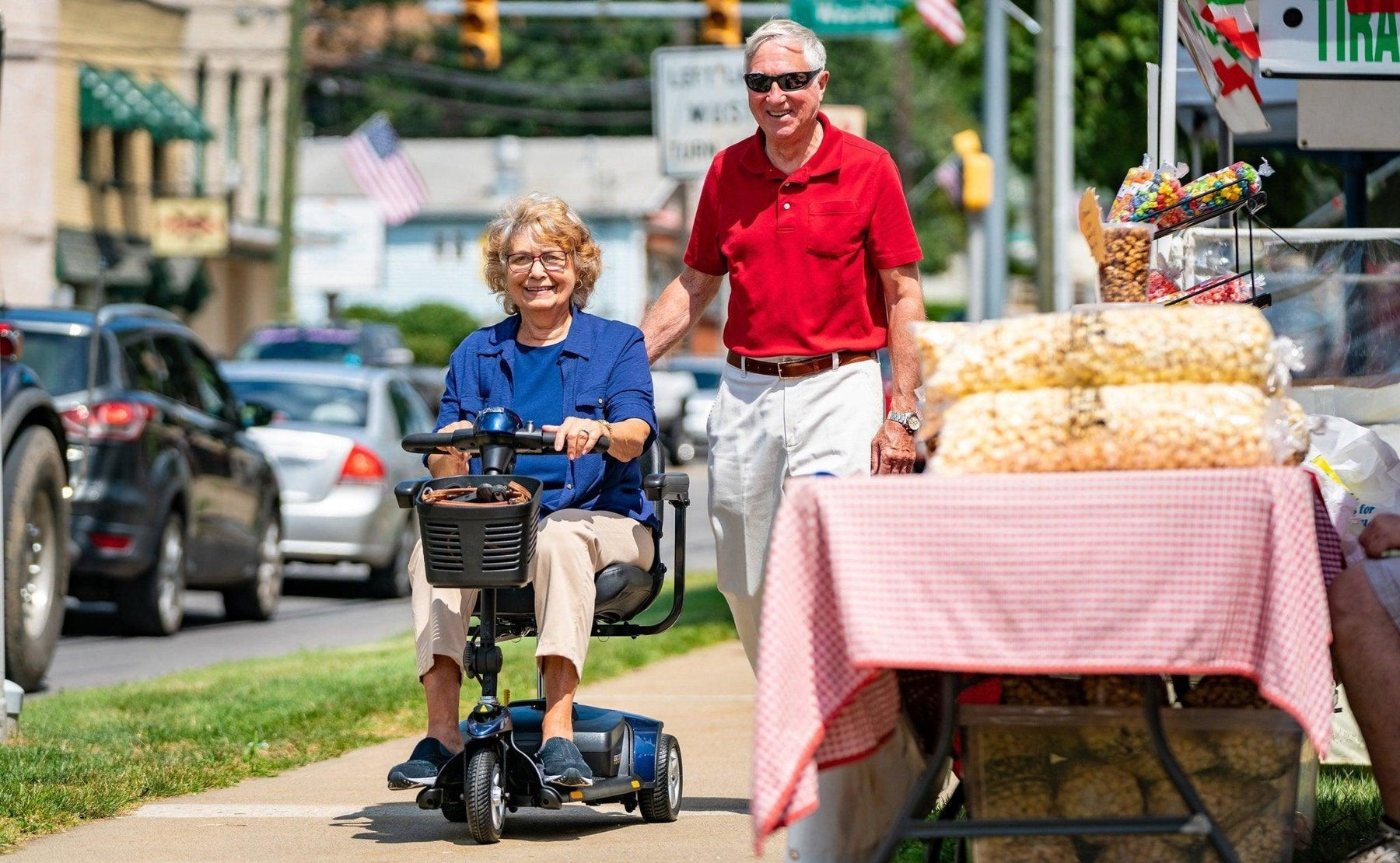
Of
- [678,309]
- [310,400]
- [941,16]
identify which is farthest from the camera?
[941,16]

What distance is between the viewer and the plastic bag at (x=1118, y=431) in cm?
410

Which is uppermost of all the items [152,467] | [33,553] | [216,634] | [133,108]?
[133,108]

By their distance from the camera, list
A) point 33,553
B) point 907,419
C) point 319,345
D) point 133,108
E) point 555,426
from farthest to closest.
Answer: point 133,108 < point 319,345 < point 33,553 < point 555,426 < point 907,419

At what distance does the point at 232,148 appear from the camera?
46531 millimetres

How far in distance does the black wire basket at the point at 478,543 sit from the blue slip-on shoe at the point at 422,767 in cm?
50

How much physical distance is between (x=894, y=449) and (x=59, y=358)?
737 cm

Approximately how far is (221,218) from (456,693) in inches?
1371

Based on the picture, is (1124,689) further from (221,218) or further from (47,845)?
(221,218)

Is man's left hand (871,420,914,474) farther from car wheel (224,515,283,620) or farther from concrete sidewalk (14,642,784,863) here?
car wheel (224,515,283,620)

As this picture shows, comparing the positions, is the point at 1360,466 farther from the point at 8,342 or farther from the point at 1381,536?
the point at 8,342

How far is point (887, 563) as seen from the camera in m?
4.11

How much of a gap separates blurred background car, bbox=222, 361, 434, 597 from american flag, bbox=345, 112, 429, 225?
86.9ft

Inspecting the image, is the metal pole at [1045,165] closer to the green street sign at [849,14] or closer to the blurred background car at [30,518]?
the green street sign at [849,14]

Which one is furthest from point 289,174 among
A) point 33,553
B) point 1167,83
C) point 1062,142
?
point 1167,83
